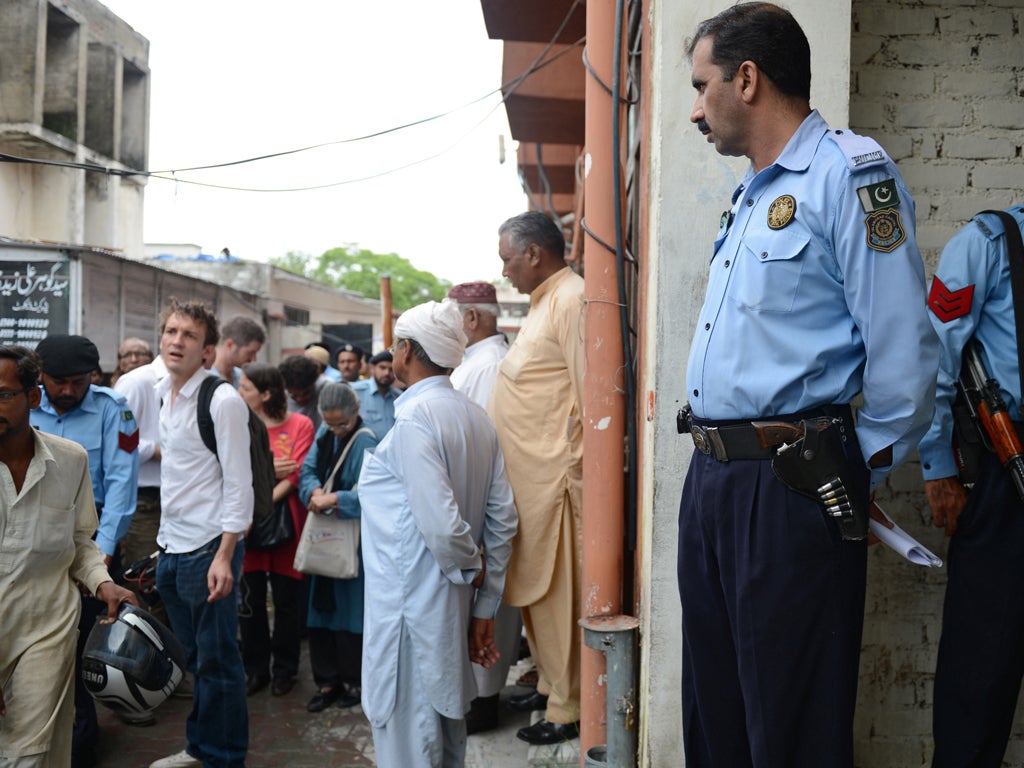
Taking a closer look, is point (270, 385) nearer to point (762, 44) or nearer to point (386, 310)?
point (386, 310)

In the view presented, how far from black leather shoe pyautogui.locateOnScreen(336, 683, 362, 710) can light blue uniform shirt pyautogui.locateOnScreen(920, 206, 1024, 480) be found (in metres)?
3.53

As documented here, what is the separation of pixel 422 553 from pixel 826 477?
5.09 ft

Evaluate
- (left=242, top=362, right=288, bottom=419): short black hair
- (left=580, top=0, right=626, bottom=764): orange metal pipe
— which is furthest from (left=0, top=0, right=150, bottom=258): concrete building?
(left=580, top=0, right=626, bottom=764): orange metal pipe

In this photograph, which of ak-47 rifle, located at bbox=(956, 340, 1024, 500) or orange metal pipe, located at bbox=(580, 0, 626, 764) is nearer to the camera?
ak-47 rifle, located at bbox=(956, 340, 1024, 500)

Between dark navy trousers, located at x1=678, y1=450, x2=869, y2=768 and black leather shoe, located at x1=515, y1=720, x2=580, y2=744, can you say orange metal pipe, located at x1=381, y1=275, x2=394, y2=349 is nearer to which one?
black leather shoe, located at x1=515, y1=720, x2=580, y2=744

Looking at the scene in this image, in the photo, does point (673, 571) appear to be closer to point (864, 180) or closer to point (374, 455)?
point (374, 455)

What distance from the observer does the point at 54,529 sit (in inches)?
123

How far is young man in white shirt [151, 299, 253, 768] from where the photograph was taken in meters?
3.81

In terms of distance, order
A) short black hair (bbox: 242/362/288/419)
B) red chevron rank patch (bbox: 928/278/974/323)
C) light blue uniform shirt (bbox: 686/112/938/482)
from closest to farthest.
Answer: light blue uniform shirt (bbox: 686/112/938/482), red chevron rank patch (bbox: 928/278/974/323), short black hair (bbox: 242/362/288/419)

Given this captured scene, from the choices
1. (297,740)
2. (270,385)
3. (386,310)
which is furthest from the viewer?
(386,310)

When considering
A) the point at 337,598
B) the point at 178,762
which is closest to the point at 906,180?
the point at 337,598

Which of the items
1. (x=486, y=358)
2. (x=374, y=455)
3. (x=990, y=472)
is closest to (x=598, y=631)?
(x=374, y=455)

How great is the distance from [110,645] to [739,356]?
8.19 feet

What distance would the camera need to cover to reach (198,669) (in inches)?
150
